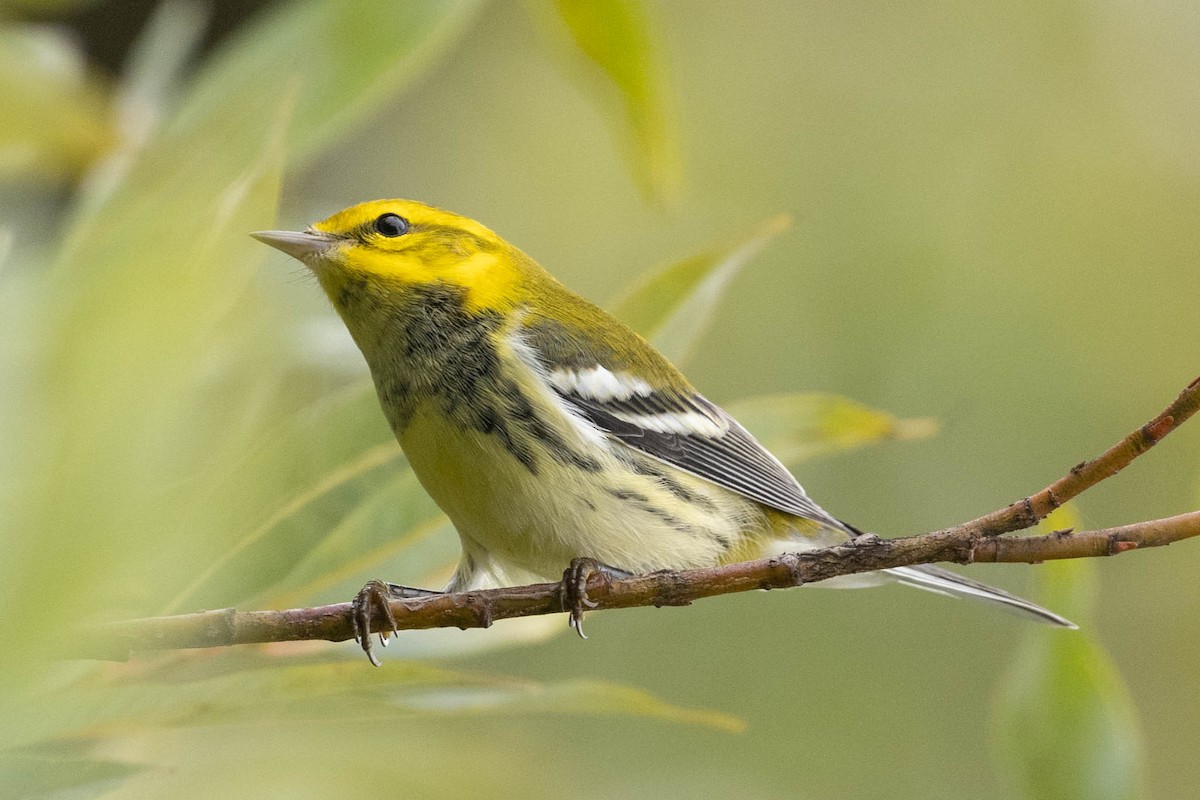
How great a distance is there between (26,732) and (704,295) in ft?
2.99

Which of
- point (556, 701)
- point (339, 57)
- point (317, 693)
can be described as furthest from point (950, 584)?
point (339, 57)

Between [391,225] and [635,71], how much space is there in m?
0.66

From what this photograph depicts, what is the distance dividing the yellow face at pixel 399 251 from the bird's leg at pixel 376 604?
0.42 meters

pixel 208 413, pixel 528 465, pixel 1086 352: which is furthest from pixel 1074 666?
pixel 1086 352

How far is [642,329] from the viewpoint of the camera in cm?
124

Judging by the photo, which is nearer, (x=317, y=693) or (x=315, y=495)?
(x=317, y=693)

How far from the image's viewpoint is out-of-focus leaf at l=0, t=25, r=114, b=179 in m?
0.95

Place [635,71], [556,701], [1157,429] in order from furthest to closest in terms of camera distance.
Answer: [556,701] → [635,71] → [1157,429]

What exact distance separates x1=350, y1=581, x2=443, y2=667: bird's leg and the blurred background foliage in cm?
3

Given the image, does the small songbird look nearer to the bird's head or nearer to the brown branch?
the bird's head

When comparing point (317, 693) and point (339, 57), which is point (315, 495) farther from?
point (339, 57)

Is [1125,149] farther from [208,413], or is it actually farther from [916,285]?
[208,413]

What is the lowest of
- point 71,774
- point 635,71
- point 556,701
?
point 71,774

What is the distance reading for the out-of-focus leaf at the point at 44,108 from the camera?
A: 95cm
